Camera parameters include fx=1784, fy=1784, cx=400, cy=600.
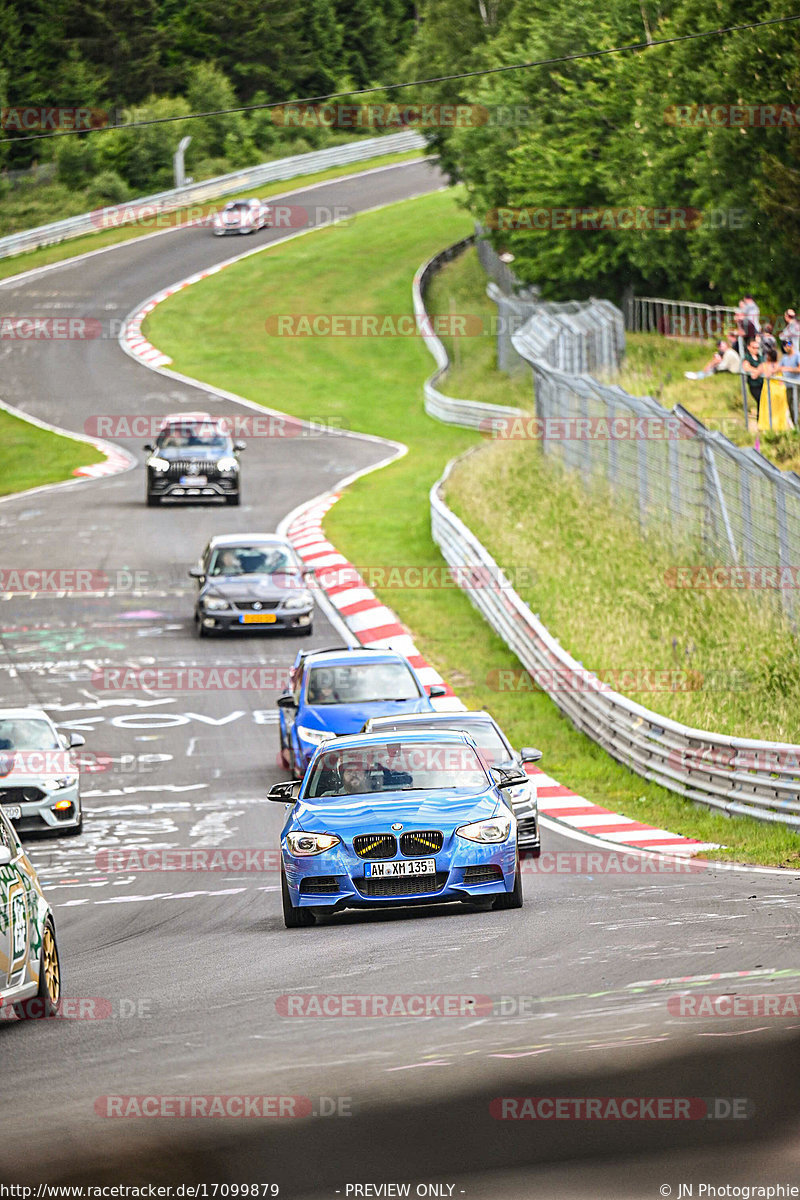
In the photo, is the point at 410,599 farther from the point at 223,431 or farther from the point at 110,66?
the point at 110,66

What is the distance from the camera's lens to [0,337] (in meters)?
62.5

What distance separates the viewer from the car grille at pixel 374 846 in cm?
1165

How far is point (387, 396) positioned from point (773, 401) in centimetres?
3167

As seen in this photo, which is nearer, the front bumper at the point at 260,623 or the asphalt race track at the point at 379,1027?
the asphalt race track at the point at 379,1027

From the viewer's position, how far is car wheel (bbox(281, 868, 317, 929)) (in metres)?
12.0

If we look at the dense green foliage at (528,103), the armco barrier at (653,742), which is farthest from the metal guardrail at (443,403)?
the armco barrier at (653,742)

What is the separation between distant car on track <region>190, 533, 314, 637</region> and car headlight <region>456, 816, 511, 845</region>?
1624 centimetres

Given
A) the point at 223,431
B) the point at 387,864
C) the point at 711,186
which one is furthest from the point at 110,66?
the point at 387,864

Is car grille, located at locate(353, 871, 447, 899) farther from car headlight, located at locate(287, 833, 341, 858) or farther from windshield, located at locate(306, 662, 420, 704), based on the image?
windshield, located at locate(306, 662, 420, 704)

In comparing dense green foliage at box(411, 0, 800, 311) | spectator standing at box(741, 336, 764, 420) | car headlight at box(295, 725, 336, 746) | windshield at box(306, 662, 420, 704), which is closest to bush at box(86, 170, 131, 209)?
dense green foliage at box(411, 0, 800, 311)

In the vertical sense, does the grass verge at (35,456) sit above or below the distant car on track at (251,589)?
below

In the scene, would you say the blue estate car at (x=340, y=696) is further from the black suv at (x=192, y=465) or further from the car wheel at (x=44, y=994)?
the black suv at (x=192, y=465)

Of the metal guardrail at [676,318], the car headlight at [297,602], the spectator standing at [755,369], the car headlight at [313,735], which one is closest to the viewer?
the car headlight at [313,735]

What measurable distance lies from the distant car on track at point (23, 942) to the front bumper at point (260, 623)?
18.3m
